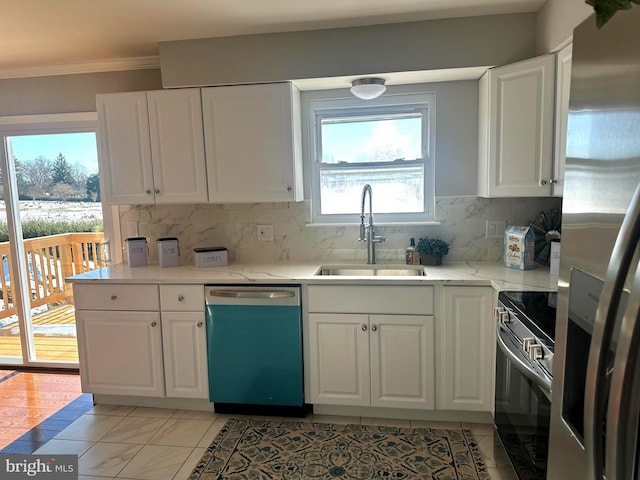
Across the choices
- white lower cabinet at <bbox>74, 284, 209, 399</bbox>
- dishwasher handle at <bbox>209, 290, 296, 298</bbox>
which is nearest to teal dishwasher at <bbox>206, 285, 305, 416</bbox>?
dishwasher handle at <bbox>209, 290, 296, 298</bbox>

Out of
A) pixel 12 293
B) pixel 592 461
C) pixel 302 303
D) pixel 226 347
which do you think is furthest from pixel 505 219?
pixel 12 293

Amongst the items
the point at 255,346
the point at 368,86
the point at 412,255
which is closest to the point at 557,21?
the point at 368,86

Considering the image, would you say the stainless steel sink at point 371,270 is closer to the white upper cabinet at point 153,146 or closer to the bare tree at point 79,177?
the white upper cabinet at point 153,146

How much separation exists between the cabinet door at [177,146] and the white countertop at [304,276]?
0.52m

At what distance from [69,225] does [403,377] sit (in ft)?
9.56

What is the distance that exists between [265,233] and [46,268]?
202 centimetres

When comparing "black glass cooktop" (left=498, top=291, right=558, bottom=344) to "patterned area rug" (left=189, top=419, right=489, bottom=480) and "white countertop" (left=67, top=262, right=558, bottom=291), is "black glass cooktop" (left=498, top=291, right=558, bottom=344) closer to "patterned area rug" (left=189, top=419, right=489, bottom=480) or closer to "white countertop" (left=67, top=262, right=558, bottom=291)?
"white countertop" (left=67, top=262, right=558, bottom=291)

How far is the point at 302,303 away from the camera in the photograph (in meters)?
2.54

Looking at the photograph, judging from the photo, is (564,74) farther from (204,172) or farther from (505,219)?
(204,172)

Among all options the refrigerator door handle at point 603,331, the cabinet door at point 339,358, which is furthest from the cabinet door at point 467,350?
the refrigerator door handle at point 603,331

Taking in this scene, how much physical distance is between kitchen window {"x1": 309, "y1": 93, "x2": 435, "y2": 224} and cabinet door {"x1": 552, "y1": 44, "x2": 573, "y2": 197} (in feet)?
2.72

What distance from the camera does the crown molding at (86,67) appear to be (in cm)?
311

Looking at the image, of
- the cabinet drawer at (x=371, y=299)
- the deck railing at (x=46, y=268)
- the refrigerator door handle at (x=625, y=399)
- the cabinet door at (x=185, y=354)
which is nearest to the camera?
the refrigerator door handle at (x=625, y=399)

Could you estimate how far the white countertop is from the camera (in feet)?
7.69
